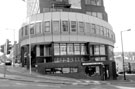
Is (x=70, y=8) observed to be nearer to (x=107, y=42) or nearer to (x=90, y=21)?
(x=90, y=21)

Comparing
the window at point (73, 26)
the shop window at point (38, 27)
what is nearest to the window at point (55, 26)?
the shop window at point (38, 27)

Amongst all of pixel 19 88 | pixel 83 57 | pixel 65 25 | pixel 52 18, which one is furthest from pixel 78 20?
pixel 19 88

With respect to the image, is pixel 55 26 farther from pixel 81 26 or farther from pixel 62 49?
pixel 81 26

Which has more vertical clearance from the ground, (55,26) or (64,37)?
(55,26)

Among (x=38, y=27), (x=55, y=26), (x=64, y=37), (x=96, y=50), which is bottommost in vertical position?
(x=96, y=50)

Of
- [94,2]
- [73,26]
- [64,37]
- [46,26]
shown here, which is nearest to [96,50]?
[73,26]

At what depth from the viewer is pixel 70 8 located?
4075cm

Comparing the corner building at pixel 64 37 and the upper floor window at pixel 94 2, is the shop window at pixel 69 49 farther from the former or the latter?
the upper floor window at pixel 94 2

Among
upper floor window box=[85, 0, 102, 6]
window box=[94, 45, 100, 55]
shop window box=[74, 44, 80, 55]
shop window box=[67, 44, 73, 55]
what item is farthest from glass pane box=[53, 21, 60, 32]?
upper floor window box=[85, 0, 102, 6]

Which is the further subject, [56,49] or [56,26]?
[56,49]

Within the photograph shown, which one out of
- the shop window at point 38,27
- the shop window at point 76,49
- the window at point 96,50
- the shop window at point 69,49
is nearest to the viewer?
the shop window at point 38,27

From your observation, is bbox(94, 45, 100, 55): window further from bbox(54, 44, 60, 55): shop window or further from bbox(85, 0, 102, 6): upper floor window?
bbox(85, 0, 102, 6): upper floor window

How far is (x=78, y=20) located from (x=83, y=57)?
25.0ft

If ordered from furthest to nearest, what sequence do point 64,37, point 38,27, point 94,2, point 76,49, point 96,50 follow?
1. point 94,2
2. point 96,50
3. point 76,49
4. point 38,27
5. point 64,37
